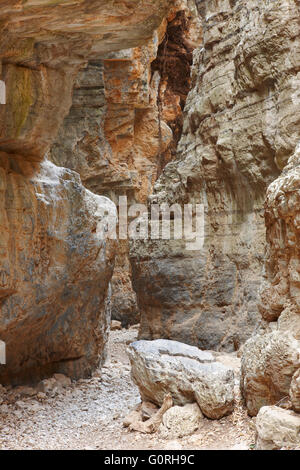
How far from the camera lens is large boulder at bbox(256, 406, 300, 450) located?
334 cm

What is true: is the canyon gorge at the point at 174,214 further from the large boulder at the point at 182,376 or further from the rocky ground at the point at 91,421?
the rocky ground at the point at 91,421

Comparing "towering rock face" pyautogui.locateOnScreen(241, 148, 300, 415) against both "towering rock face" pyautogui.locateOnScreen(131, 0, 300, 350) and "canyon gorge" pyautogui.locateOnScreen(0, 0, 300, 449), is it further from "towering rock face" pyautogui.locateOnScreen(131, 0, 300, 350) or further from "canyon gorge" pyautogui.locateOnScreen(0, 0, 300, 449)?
"towering rock face" pyautogui.locateOnScreen(131, 0, 300, 350)

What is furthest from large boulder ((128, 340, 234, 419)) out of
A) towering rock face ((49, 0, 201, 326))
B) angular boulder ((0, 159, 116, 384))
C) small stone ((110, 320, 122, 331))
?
towering rock face ((49, 0, 201, 326))

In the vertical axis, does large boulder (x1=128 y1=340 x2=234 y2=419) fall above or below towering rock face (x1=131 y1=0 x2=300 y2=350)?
below

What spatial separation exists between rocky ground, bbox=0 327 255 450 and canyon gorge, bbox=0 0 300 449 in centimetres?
21

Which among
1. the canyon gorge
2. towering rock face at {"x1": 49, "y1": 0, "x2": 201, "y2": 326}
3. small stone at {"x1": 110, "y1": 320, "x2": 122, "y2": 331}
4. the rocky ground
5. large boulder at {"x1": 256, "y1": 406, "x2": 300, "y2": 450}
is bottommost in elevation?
small stone at {"x1": 110, "y1": 320, "x2": 122, "y2": 331}

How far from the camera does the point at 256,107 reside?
8398 millimetres

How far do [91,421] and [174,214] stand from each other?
5.11 metres

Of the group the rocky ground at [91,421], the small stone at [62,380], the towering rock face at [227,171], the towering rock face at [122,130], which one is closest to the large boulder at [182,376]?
the rocky ground at [91,421]

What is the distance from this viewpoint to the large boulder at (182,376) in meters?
4.39

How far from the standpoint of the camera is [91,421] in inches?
219

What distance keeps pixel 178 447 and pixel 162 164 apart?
45.6 feet

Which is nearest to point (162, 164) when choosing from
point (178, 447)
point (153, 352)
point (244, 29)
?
point (244, 29)

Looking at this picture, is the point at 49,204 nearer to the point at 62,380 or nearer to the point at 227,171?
the point at 62,380
